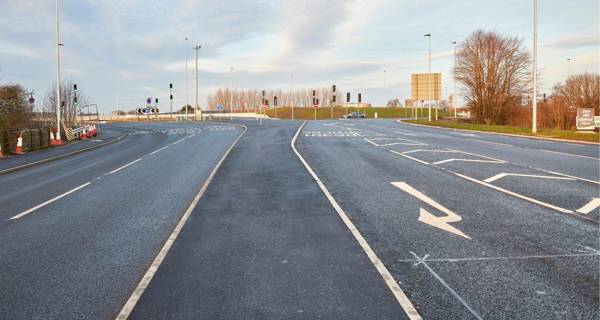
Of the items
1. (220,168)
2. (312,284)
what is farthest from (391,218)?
(220,168)

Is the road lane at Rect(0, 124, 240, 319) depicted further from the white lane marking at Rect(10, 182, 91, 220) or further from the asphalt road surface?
the white lane marking at Rect(10, 182, 91, 220)

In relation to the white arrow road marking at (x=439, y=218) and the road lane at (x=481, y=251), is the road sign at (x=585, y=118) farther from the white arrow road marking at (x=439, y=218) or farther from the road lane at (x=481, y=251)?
the white arrow road marking at (x=439, y=218)

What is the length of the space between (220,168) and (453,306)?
11492mm

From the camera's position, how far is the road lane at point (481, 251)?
4.34 m

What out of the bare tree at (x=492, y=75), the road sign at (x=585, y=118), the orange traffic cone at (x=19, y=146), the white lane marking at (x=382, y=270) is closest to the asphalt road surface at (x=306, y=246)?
the white lane marking at (x=382, y=270)

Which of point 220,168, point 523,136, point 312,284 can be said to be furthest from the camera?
point 523,136

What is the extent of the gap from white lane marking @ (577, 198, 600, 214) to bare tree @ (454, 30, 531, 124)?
43.8m

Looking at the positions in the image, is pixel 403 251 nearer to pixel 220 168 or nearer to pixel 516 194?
pixel 516 194

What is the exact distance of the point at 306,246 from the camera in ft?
20.5

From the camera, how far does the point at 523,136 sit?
95.3 feet

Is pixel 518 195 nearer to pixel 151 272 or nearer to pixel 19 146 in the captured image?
pixel 151 272

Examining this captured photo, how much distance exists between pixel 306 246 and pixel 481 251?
2.32m

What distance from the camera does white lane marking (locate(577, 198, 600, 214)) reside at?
321 inches

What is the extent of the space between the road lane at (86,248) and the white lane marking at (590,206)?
7.30 meters
